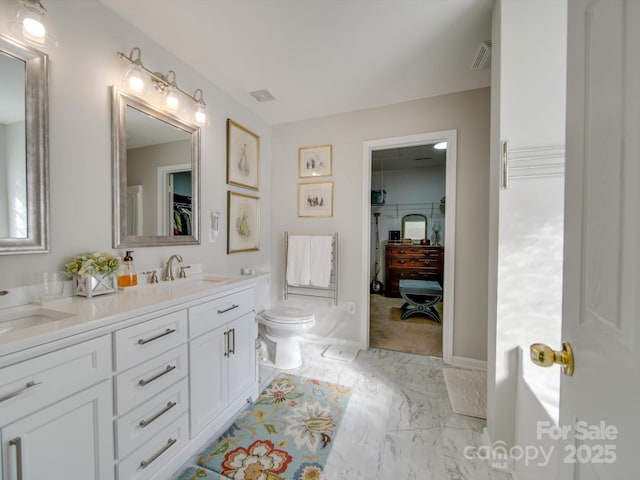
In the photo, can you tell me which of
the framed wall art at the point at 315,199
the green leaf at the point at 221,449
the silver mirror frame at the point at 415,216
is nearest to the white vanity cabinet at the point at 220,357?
the green leaf at the point at 221,449

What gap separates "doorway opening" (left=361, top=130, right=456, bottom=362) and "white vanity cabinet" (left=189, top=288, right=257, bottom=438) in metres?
1.31

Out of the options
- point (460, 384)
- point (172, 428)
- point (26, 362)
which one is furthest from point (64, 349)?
point (460, 384)

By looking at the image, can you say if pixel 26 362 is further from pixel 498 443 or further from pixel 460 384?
pixel 460 384

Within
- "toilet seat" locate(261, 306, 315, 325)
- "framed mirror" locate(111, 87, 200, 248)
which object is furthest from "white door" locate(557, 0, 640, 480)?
"framed mirror" locate(111, 87, 200, 248)

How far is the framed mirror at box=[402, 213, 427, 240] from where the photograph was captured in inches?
201

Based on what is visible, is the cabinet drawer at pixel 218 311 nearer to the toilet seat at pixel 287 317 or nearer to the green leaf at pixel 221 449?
the toilet seat at pixel 287 317

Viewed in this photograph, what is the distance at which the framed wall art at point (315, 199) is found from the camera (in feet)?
9.23

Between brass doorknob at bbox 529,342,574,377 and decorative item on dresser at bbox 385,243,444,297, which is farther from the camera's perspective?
decorative item on dresser at bbox 385,243,444,297

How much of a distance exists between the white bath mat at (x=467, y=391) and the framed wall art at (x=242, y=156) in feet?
8.24

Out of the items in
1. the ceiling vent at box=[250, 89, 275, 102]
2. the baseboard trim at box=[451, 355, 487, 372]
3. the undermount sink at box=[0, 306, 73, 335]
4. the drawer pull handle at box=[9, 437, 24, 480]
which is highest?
the ceiling vent at box=[250, 89, 275, 102]

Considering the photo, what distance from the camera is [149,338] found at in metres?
1.15

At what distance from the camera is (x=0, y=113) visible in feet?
3.60

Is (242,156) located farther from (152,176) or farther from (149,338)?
(149,338)

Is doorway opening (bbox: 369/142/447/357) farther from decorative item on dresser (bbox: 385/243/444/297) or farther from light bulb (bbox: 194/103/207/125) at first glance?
light bulb (bbox: 194/103/207/125)
